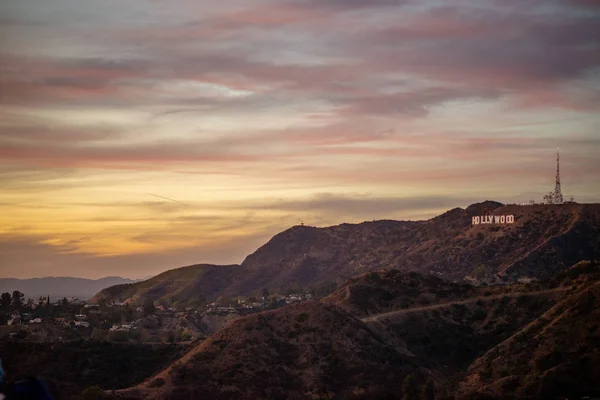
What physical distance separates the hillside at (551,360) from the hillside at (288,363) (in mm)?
14776

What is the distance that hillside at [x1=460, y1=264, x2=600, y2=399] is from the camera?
9244 centimetres

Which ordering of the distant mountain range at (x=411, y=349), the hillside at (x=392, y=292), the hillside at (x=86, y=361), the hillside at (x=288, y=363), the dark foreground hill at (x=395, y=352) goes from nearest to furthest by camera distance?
the distant mountain range at (x=411, y=349) < the dark foreground hill at (x=395, y=352) < the hillside at (x=288, y=363) < the hillside at (x=86, y=361) < the hillside at (x=392, y=292)

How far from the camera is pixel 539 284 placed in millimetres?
170875

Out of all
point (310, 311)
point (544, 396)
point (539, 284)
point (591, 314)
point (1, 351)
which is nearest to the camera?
point (544, 396)

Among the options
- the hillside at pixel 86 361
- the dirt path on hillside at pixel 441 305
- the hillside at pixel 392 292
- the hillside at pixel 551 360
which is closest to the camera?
the hillside at pixel 551 360

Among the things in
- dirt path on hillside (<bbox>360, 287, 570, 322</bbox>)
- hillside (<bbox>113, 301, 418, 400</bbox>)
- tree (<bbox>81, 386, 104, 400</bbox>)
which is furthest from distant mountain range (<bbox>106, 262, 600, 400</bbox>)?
tree (<bbox>81, 386, 104, 400</bbox>)

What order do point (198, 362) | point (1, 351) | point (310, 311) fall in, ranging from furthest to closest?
point (310, 311), point (1, 351), point (198, 362)

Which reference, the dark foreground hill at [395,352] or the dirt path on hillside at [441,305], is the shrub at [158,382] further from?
the dirt path on hillside at [441,305]

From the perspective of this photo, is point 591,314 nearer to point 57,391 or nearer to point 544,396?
point 544,396

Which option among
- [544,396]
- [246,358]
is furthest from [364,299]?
[544,396]

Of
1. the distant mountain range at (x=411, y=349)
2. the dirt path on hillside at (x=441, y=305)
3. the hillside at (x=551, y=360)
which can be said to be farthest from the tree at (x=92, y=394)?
the dirt path on hillside at (x=441, y=305)

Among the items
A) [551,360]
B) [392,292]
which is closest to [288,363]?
[551,360]

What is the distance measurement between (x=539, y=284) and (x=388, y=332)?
36291 millimetres

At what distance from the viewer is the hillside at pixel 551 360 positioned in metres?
92.4
